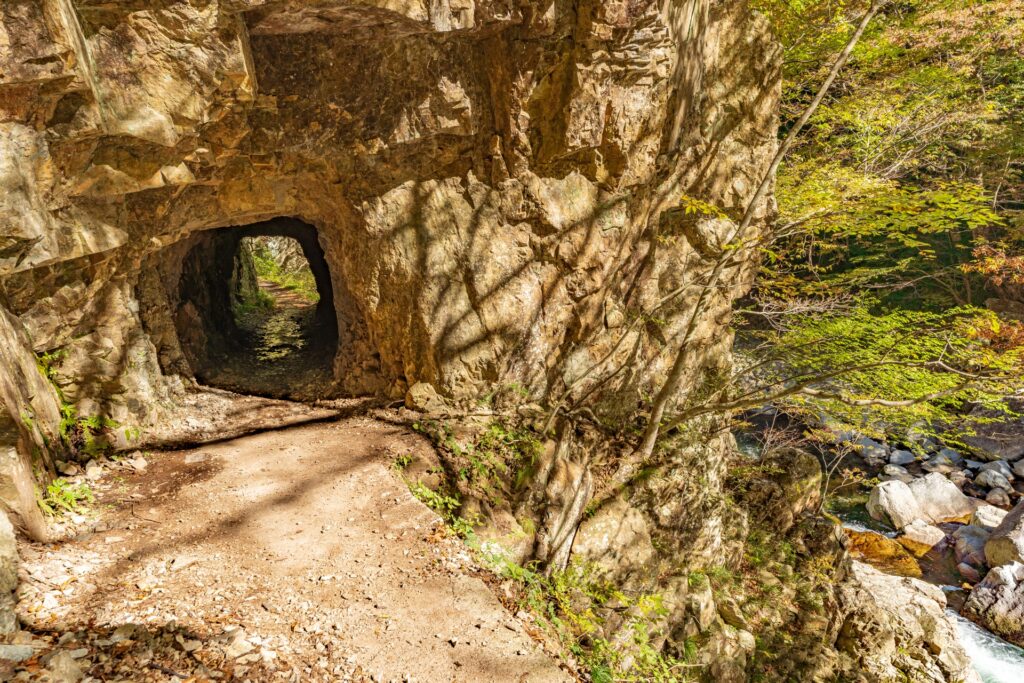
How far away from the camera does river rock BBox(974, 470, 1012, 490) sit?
14469 mm

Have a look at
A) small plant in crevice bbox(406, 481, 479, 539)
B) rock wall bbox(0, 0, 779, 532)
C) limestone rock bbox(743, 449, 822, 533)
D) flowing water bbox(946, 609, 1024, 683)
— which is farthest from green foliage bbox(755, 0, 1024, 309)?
flowing water bbox(946, 609, 1024, 683)

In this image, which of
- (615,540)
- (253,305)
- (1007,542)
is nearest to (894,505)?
(1007,542)

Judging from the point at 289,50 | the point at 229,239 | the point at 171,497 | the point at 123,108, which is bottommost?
the point at 171,497

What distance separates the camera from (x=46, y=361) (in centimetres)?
565

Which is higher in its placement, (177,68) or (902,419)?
(177,68)

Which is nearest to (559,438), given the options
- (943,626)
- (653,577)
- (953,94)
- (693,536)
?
(653,577)

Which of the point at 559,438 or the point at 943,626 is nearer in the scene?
the point at 559,438

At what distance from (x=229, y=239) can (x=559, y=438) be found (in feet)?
29.6

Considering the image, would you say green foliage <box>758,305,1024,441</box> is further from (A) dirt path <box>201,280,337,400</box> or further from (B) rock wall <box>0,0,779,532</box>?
(A) dirt path <box>201,280,337,400</box>

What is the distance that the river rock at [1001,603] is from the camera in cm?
1044

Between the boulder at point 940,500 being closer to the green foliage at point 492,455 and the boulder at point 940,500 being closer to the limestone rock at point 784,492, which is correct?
the limestone rock at point 784,492

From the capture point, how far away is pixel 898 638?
376 inches

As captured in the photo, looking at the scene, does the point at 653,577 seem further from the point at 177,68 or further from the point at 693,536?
the point at 177,68

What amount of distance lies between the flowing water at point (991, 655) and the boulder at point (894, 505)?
3.14 meters
